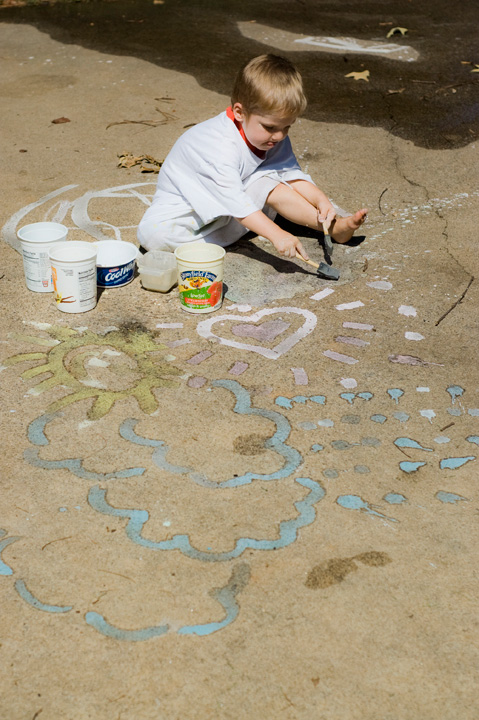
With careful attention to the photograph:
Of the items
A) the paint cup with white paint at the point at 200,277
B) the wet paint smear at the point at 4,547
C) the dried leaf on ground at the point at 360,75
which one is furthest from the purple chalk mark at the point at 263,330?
the dried leaf on ground at the point at 360,75

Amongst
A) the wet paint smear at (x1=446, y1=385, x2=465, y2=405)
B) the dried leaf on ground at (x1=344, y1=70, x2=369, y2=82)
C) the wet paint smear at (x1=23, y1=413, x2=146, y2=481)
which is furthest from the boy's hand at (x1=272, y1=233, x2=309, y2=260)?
the dried leaf on ground at (x1=344, y1=70, x2=369, y2=82)

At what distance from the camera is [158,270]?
3.43m

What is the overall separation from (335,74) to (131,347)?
3.78 m

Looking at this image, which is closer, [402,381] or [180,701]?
[180,701]

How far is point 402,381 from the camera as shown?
2.88 m

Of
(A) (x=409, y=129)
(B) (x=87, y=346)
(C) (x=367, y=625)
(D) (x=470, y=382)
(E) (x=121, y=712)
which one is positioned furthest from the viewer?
(A) (x=409, y=129)

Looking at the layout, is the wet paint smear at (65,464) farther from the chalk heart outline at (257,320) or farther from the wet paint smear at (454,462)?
the wet paint smear at (454,462)

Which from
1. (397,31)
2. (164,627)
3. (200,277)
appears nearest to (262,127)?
(200,277)

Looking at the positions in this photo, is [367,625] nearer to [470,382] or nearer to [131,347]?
[470,382]

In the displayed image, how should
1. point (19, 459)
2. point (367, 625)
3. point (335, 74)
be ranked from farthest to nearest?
point (335, 74) < point (19, 459) < point (367, 625)

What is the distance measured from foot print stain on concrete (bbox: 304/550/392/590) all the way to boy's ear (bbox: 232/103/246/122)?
2.16 metres

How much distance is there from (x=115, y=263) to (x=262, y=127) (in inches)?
35.7

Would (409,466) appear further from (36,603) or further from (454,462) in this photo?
(36,603)

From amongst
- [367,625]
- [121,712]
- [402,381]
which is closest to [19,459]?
[121,712]
